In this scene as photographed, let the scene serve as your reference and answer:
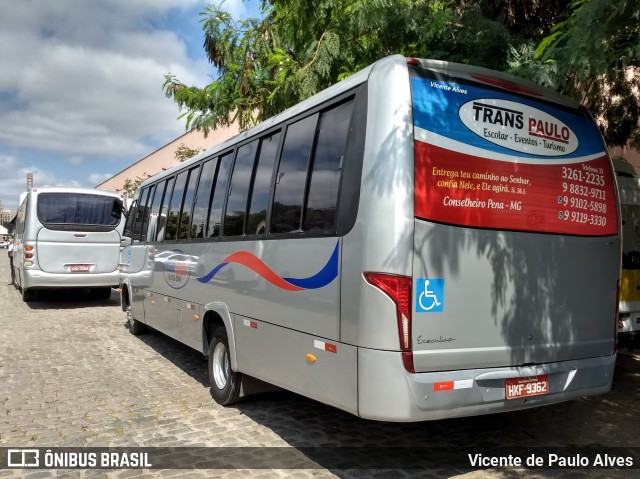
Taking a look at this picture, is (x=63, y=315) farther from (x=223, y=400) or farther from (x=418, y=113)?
(x=418, y=113)

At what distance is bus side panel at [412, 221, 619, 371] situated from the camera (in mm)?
3594

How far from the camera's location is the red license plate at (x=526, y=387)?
12.7 feet

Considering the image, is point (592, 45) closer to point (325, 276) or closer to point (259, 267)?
point (325, 276)

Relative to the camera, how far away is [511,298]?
3.94 meters

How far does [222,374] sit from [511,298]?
10.9 ft

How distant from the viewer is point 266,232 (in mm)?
4832

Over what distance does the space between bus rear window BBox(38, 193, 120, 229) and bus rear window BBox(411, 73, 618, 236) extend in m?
11.0

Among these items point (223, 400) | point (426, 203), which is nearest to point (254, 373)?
point (223, 400)

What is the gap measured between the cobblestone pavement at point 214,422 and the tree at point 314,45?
4.29m

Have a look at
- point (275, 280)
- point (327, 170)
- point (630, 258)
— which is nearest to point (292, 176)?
point (327, 170)

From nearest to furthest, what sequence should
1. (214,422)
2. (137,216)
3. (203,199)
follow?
(214,422) → (203,199) → (137,216)

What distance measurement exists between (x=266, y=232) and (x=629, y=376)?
5.51 metres

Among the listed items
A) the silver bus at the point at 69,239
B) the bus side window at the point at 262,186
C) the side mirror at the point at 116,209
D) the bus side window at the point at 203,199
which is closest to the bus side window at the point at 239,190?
the bus side window at the point at 262,186

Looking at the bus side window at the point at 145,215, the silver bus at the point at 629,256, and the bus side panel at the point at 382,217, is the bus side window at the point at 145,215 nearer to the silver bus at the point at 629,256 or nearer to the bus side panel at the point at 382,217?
the bus side panel at the point at 382,217
